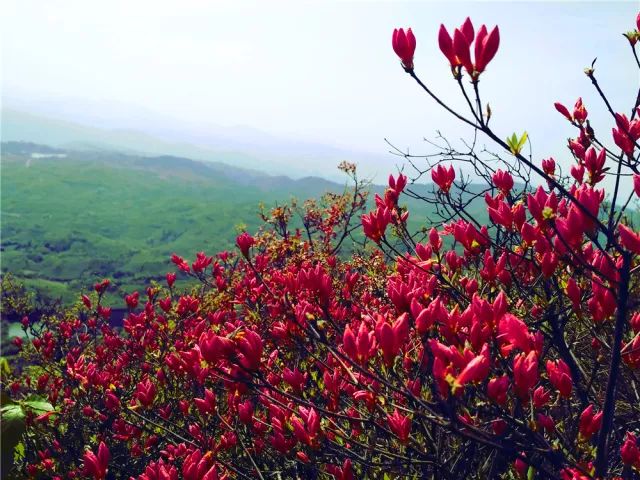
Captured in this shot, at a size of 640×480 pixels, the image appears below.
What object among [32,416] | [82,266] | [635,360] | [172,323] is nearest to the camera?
[635,360]

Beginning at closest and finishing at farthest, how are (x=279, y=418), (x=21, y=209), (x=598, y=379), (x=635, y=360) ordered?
(x=635, y=360)
(x=279, y=418)
(x=598, y=379)
(x=21, y=209)

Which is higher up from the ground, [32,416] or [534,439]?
[534,439]

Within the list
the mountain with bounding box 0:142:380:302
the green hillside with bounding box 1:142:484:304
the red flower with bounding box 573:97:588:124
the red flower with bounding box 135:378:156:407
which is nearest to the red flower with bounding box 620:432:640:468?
the red flower with bounding box 573:97:588:124

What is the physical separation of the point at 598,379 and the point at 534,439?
6.78 feet

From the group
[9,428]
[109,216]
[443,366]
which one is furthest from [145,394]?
[109,216]

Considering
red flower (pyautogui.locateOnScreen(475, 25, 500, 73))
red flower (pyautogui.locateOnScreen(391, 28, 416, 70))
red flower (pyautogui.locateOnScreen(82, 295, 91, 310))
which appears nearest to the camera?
red flower (pyautogui.locateOnScreen(475, 25, 500, 73))

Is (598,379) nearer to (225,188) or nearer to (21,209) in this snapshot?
(21,209)

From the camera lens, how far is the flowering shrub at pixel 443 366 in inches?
68.8

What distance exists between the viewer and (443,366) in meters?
1.51

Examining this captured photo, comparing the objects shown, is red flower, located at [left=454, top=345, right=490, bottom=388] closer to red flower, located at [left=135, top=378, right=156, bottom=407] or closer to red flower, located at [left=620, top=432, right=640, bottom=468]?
red flower, located at [left=620, top=432, right=640, bottom=468]

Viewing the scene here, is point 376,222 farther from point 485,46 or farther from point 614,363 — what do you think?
point 614,363

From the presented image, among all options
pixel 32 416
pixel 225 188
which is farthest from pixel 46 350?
pixel 225 188

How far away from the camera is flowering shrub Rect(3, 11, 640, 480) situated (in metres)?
1.75

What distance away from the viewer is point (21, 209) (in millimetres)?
94188
